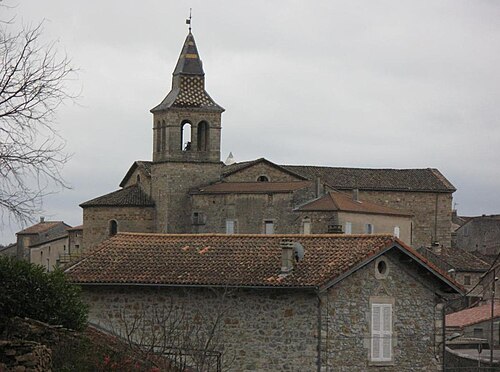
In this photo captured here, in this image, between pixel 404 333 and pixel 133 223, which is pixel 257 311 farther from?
pixel 133 223

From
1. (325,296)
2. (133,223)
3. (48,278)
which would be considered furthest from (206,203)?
(48,278)

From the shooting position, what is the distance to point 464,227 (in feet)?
330

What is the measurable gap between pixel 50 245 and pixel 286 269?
6678cm

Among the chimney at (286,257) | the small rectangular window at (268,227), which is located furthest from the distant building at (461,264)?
the chimney at (286,257)

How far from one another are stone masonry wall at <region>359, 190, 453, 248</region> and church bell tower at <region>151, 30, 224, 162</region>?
47.8 feet

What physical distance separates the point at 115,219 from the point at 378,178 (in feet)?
63.9

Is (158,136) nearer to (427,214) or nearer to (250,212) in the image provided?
(250,212)

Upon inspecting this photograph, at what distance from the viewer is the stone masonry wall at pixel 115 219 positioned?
6956 centimetres

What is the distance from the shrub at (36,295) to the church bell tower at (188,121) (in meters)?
49.7

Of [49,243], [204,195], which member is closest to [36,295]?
[204,195]

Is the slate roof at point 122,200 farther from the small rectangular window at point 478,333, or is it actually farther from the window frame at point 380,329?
the window frame at point 380,329

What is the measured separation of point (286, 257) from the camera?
86.1 feet

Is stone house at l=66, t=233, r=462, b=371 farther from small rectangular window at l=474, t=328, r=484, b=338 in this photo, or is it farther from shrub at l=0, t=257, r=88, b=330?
small rectangular window at l=474, t=328, r=484, b=338

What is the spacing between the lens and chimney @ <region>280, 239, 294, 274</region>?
2605 cm
